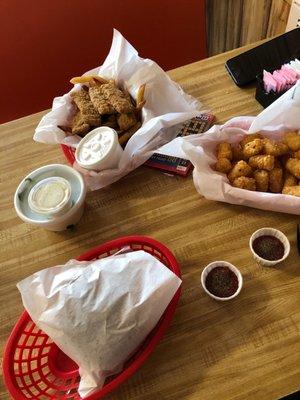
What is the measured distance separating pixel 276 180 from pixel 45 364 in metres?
0.56

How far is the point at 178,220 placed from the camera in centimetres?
81

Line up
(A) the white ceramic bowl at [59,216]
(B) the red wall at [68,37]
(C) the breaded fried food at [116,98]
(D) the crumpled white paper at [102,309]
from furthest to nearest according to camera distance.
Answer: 1. (B) the red wall at [68,37]
2. (C) the breaded fried food at [116,98]
3. (A) the white ceramic bowl at [59,216]
4. (D) the crumpled white paper at [102,309]

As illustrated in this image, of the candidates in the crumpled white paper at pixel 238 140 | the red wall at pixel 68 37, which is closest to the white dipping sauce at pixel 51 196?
the crumpled white paper at pixel 238 140

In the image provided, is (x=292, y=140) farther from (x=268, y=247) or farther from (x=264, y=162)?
(x=268, y=247)

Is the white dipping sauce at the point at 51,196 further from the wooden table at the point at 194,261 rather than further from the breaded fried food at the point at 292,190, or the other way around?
the breaded fried food at the point at 292,190

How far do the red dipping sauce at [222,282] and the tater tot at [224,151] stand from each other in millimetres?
243

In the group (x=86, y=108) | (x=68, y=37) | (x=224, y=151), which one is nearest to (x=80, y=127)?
(x=86, y=108)

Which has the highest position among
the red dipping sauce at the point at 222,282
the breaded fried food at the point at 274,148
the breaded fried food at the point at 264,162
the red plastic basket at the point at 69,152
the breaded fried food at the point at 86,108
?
the breaded fried food at the point at 86,108

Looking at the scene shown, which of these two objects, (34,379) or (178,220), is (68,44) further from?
(34,379)

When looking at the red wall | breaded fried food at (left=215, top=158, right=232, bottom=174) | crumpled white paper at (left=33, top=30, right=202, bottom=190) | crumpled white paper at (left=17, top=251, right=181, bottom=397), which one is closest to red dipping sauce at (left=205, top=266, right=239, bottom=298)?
crumpled white paper at (left=17, top=251, right=181, bottom=397)

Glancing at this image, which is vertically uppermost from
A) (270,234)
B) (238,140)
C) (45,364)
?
(238,140)

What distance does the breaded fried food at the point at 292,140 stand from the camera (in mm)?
805

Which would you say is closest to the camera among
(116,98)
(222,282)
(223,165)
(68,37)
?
(222,282)

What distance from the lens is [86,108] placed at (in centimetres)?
92
